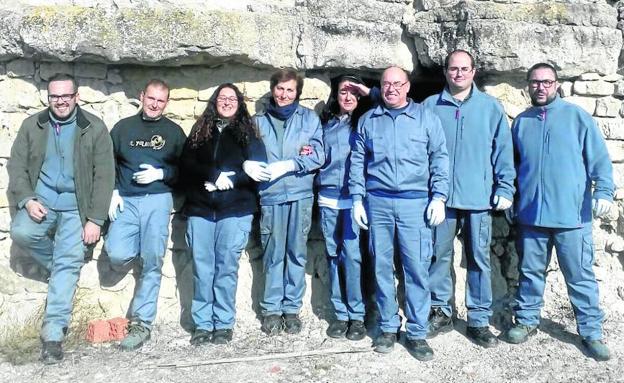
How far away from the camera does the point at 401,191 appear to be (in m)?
4.01

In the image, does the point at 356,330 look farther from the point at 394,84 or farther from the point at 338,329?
the point at 394,84

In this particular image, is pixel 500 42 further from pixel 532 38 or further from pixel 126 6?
pixel 126 6

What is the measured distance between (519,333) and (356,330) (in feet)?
3.58

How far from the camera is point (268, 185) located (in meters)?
4.33

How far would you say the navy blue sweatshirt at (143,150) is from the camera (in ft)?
13.9

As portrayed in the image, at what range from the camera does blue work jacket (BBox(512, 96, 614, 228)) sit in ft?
13.5

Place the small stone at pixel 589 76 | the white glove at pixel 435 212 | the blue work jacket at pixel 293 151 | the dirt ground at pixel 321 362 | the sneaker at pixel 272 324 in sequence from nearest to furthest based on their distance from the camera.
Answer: the dirt ground at pixel 321 362 < the white glove at pixel 435 212 < the blue work jacket at pixel 293 151 < the sneaker at pixel 272 324 < the small stone at pixel 589 76

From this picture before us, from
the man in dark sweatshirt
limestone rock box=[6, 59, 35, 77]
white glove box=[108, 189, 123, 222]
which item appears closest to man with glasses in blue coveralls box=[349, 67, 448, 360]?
the man in dark sweatshirt

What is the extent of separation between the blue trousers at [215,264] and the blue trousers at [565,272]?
1.90 metres

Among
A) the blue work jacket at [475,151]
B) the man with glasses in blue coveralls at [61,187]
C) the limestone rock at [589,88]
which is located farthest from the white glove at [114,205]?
the limestone rock at [589,88]

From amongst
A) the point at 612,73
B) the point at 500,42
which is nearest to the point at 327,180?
the point at 500,42

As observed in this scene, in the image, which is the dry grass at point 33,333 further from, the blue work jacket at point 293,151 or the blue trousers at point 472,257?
the blue trousers at point 472,257

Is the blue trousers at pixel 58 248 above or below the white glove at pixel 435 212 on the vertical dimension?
below

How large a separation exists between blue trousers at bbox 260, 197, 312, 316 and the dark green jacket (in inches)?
42.1
